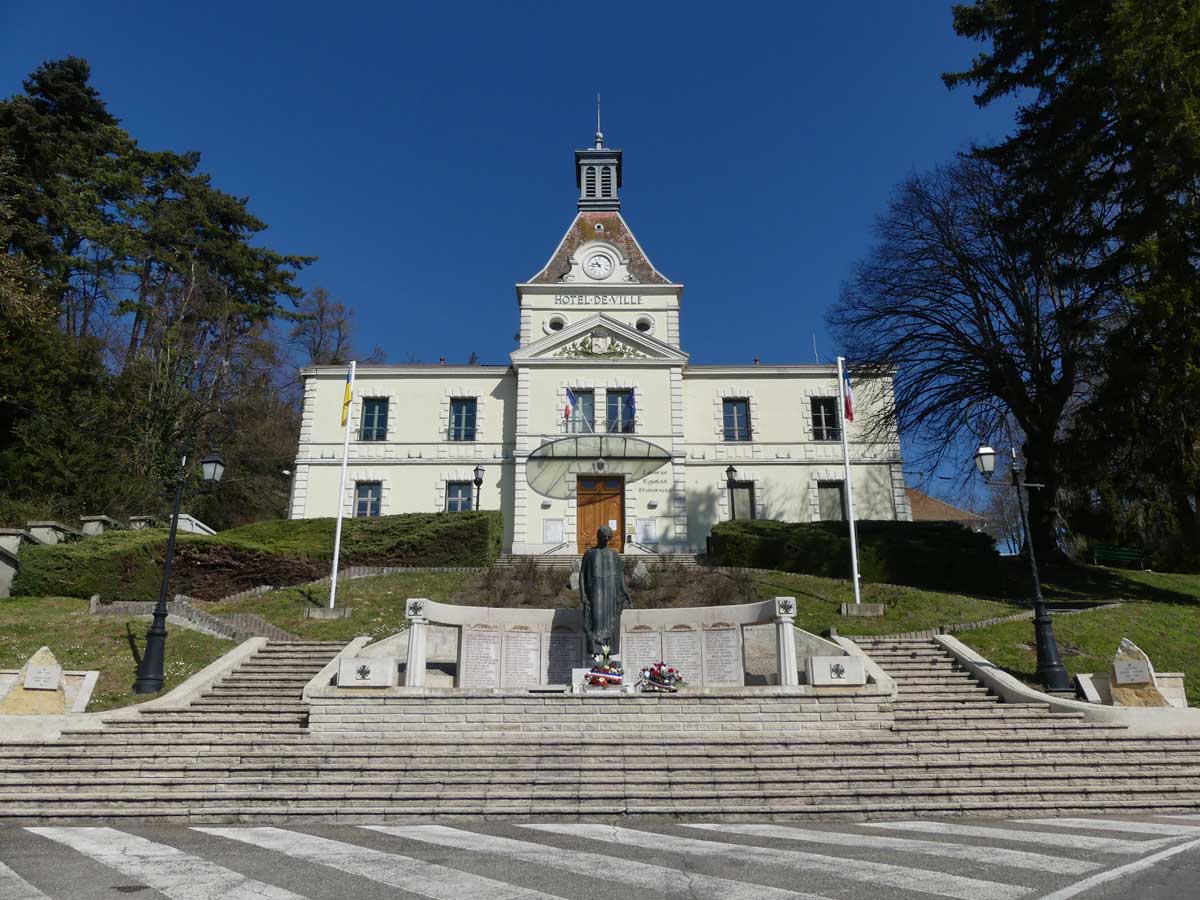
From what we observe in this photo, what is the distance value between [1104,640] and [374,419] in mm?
24850

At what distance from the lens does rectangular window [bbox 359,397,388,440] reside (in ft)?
98.1

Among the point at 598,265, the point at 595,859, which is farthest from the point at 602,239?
the point at 595,859

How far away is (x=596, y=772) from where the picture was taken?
9180mm

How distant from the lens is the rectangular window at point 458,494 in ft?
95.0

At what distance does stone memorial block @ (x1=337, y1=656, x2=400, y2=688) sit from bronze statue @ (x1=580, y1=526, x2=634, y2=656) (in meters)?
3.35

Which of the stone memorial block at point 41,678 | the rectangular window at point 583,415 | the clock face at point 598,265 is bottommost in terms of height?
the stone memorial block at point 41,678

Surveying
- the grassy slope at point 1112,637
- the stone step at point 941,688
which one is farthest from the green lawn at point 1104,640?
the stone step at point 941,688

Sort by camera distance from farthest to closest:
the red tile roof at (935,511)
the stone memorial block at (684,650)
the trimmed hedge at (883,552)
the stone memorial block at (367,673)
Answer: the red tile roof at (935,511), the trimmed hedge at (883,552), the stone memorial block at (684,650), the stone memorial block at (367,673)

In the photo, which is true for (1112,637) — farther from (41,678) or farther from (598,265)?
(598,265)

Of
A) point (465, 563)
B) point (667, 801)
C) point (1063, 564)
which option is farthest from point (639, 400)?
point (667, 801)

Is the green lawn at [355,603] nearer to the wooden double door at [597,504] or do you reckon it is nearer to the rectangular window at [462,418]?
the wooden double door at [597,504]

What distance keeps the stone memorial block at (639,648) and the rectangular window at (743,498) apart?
15.7 m

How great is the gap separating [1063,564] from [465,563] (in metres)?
18.3

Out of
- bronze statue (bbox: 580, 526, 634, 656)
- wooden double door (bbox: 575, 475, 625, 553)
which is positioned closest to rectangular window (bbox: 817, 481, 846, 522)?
wooden double door (bbox: 575, 475, 625, 553)
